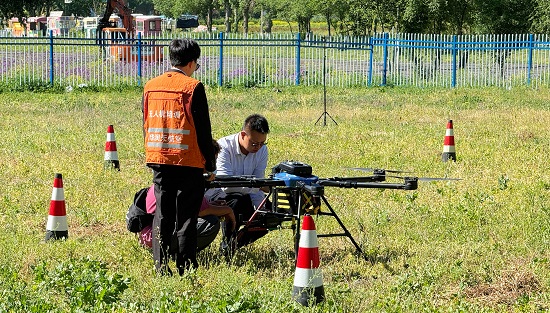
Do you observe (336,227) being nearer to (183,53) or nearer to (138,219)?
(138,219)

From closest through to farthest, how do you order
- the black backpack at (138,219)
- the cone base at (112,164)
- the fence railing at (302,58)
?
1. the black backpack at (138,219)
2. the cone base at (112,164)
3. the fence railing at (302,58)

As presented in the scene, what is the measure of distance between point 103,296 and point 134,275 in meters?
1.41

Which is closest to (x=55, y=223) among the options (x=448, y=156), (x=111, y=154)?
(x=111, y=154)

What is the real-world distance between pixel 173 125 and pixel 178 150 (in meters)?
0.20

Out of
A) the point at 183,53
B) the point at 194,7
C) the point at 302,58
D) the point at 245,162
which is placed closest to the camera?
the point at 183,53

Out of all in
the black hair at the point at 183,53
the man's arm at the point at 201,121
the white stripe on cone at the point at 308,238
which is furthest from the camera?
the black hair at the point at 183,53

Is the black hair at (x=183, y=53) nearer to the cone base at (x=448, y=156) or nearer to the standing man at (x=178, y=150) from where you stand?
the standing man at (x=178, y=150)

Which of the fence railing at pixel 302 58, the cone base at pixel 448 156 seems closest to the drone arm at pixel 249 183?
the cone base at pixel 448 156

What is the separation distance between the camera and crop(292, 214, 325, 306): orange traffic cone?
683cm

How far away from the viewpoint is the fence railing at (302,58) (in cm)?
2969

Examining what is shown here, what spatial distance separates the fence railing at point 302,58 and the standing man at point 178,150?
22162mm

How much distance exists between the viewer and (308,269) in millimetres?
6867

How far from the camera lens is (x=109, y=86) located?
29031mm

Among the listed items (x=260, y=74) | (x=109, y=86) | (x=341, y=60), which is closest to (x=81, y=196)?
(x=109, y=86)
